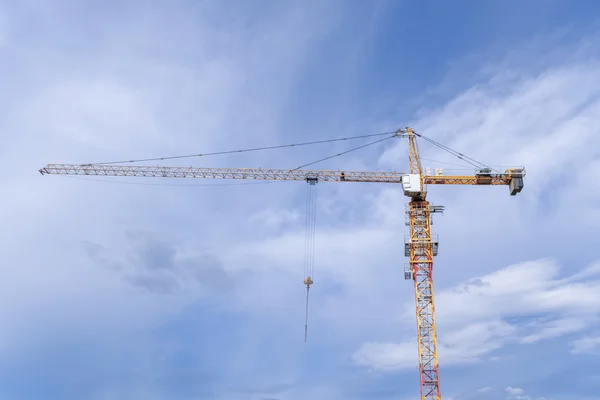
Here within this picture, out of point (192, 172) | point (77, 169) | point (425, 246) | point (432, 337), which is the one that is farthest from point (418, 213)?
point (77, 169)

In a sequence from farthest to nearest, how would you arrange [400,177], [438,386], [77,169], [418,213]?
[77,169]
[400,177]
[418,213]
[438,386]

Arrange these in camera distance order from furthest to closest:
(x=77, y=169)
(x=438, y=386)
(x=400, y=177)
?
(x=77, y=169)
(x=400, y=177)
(x=438, y=386)

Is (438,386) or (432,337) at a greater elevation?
(432,337)

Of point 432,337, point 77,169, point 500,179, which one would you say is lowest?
point 432,337

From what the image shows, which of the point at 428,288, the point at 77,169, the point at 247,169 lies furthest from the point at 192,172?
the point at 428,288

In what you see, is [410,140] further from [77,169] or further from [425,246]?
[77,169]

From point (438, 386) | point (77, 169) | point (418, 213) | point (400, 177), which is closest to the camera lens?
point (438, 386)

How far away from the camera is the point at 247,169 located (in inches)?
4771

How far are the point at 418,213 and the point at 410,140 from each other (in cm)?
1558

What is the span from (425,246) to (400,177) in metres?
16.4

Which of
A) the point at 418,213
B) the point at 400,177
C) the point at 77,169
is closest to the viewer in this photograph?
the point at 418,213

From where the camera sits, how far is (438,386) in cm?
9938

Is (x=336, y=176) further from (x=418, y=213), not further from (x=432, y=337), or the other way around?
(x=432, y=337)

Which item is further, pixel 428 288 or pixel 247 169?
pixel 247 169
